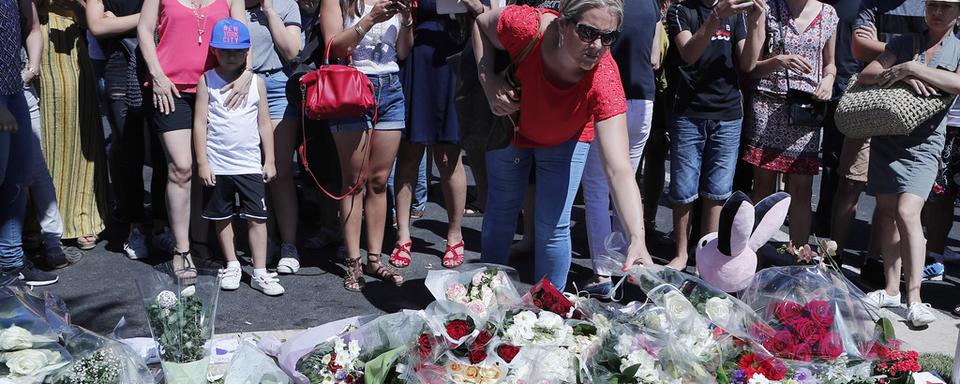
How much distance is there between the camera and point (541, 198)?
4.39 metres

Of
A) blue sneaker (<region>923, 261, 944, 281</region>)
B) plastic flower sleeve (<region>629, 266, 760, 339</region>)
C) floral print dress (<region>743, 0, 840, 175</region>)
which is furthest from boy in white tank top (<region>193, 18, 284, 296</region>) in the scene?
blue sneaker (<region>923, 261, 944, 281</region>)

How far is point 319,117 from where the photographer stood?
194 inches

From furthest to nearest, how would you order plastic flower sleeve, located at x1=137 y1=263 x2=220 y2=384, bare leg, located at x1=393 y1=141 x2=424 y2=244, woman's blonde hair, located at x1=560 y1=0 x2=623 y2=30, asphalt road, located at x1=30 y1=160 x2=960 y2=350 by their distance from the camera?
1. bare leg, located at x1=393 y1=141 x2=424 y2=244
2. asphalt road, located at x1=30 y1=160 x2=960 y2=350
3. woman's blonde hair, located at x1=560 y1=0 x2=623 y2=30
4. plastic flower sleeve, located at x1=137 y1=263 x2=220 y2=384

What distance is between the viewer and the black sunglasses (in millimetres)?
3588

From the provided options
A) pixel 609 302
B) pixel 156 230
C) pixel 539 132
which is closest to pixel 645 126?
pixel 609 302

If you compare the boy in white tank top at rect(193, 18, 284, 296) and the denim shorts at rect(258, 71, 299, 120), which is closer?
the boy in white tank top at rect(193, 18, 284, 296)

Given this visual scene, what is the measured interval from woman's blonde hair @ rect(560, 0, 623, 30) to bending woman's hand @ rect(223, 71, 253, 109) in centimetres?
192

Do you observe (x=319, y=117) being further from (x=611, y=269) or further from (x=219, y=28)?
(x=611, y=269)

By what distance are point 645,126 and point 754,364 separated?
236 cm

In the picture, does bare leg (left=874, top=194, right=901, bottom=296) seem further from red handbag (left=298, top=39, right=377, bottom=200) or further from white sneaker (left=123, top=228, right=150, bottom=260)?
white sneaker (left=123, top=228, right=150, bottom=260)

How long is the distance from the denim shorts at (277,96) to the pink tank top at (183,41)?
396 millimetres

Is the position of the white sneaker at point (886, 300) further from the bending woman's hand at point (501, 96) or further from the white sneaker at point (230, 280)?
the white sneaker at point (230, 280)

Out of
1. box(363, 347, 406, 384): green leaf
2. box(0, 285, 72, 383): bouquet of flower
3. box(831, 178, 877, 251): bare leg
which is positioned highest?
box(0, 285, 72, 383): bouquet of flower

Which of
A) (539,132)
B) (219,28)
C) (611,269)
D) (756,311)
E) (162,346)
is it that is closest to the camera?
(162,346)
